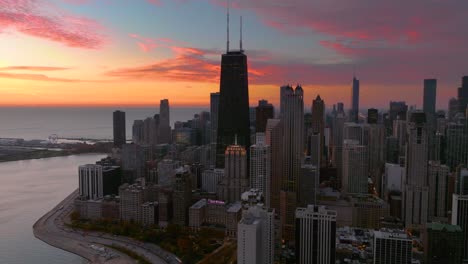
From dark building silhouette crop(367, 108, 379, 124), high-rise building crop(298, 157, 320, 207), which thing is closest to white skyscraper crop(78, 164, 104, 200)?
high-rise building crop(298, 157, 320, 207)

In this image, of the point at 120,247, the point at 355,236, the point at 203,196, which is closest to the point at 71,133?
the point at 203,196

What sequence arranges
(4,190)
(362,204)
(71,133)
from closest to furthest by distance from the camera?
1. (362,204)
2. (4,190)
3. (71,133)

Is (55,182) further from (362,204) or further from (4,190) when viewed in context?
(362,204)

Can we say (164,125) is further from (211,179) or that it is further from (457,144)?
(457,144)

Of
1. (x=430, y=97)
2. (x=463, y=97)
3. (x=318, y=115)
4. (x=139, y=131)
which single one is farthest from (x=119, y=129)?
(x=463, y=97)

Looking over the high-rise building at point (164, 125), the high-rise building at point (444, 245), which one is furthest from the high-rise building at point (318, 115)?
the high-rise building at point (444, 245)

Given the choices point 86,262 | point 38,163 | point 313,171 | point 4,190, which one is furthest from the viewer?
point 38,163

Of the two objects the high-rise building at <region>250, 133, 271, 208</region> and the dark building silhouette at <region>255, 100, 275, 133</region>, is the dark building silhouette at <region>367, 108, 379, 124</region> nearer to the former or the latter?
the dark building silhouette at <region>255, 100, 275, 133</region>
